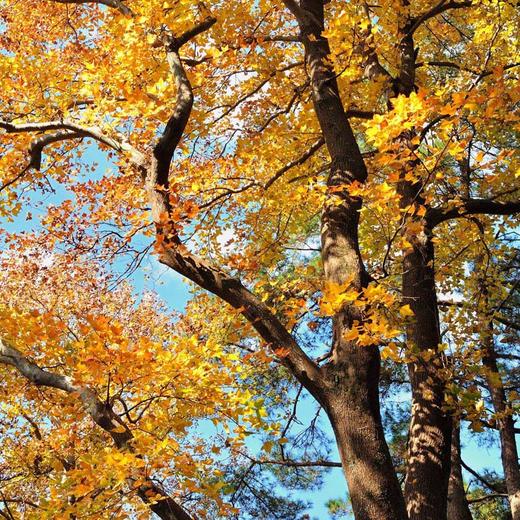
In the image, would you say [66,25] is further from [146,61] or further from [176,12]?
[176,12]

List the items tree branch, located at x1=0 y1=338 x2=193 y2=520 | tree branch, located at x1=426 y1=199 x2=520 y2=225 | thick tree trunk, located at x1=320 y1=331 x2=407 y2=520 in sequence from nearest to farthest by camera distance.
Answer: thick tree trunk, located at x1=320 y1=331 x2=407 y2=520 → tree branch, located at x1=0 y1=338 x2=193 y2=520 → tree branch, located at x1=426 y1=199 x2=520 y2=225

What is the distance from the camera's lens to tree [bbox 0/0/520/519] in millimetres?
3348

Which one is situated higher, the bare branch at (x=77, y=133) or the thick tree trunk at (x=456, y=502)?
the bare branch at (x=77, y=133)

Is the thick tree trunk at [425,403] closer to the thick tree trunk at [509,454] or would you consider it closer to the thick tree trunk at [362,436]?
Answer: the thick tree trunk at [362,436]

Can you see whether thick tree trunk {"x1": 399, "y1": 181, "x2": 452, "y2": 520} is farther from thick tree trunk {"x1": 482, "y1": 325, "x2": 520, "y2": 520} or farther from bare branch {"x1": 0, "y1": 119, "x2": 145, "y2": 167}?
thick tree trunk {"x1": 482, "y1": 325, "x2": 520, "y2": 520}

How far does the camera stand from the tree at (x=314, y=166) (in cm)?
335

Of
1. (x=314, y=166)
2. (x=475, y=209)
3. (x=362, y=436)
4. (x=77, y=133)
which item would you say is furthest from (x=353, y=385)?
(x=314, y=166)

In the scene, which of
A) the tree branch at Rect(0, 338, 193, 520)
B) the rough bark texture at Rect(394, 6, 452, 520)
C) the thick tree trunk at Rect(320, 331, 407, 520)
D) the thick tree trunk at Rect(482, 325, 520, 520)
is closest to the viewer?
the thick tree trunk at Rect(320, 331, 407, 520)

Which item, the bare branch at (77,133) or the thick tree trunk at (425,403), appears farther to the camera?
the bare branch at (77,133)

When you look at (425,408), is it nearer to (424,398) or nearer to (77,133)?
(424,398)

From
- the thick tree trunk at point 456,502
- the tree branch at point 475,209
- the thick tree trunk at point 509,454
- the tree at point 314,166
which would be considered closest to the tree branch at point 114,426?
the tree at point 314,166

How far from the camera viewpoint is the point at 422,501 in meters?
Answer: 3.96

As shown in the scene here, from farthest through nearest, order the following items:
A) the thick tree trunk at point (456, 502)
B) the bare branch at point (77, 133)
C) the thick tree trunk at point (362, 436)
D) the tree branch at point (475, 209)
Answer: the thick tree trunk at point (456, 502) < the tree branch at point (475, 209) < the bare branch at point (77, 133) < the thick tree trunk at point (362, 436)

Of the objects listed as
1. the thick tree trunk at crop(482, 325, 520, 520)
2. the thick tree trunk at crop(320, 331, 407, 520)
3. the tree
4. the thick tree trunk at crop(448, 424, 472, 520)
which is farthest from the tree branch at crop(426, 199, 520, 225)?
the thick tree trunk at crop(482, 325, 520, 520)
